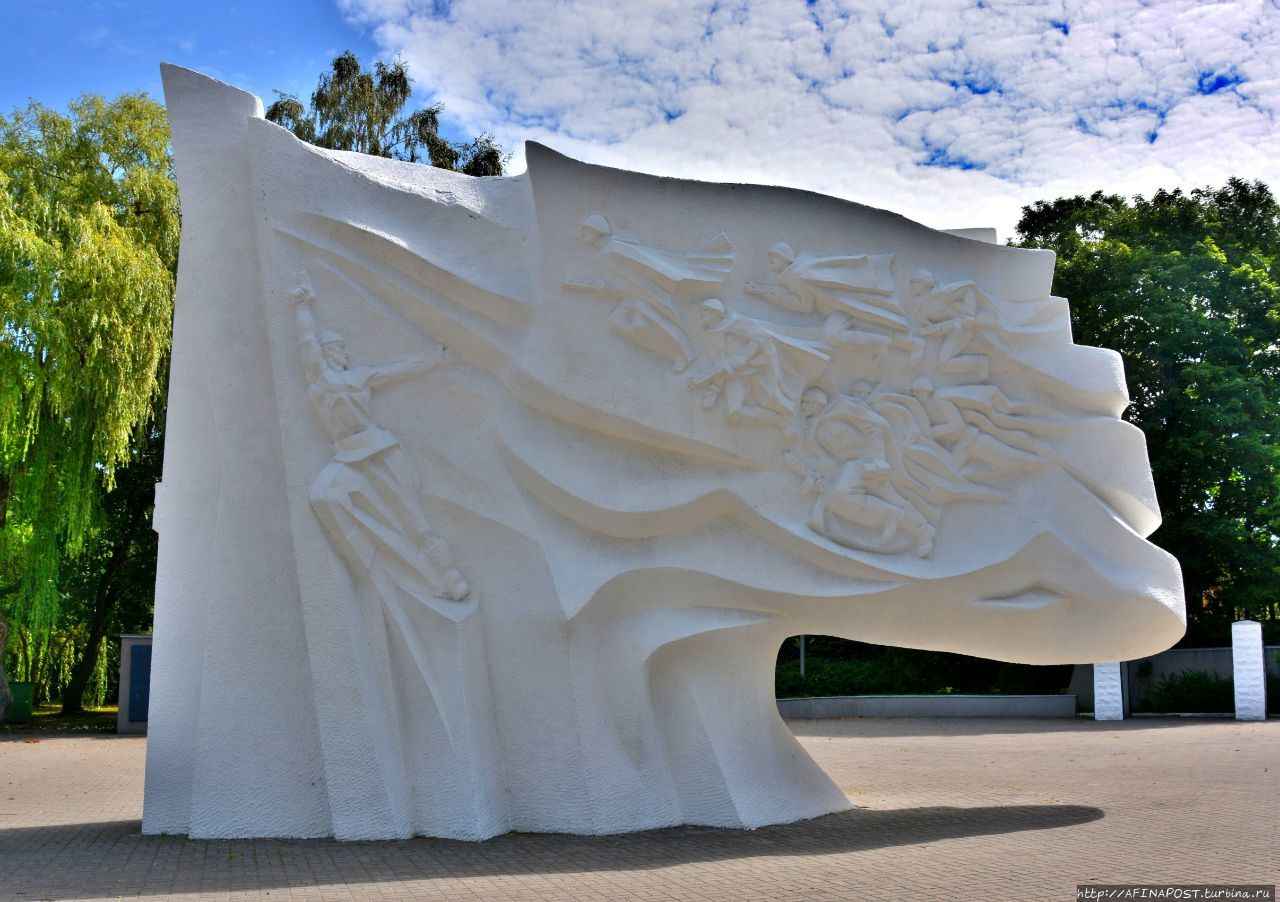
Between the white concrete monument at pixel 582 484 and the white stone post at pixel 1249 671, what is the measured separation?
15.8 meters

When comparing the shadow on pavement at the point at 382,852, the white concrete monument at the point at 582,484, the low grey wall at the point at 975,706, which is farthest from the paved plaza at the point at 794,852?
the low grey wall at the point at 975,706

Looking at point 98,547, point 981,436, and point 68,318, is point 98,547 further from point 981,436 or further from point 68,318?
point 981,436

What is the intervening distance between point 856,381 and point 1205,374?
63.5 ft

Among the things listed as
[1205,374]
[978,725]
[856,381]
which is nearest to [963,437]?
[856,381]

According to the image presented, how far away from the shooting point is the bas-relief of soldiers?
10203mm

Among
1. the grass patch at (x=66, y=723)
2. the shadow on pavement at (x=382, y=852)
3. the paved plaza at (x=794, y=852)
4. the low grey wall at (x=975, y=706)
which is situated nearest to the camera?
the paved plaza at (x=794, y=852)

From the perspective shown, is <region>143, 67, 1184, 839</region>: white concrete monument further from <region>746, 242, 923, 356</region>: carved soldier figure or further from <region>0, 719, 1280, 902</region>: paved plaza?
<region>0, 719, 1280, 902</region>: paved plaza

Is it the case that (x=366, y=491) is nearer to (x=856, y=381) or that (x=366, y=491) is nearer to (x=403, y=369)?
(x=403, y=369)

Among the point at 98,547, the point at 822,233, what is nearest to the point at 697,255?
the point at 822,233

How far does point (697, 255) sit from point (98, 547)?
24.6 metres

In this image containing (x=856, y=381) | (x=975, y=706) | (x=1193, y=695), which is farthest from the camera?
(x=975, y=706)

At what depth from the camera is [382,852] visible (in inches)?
354

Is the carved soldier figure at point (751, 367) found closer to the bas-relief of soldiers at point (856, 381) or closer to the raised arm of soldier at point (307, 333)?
the bas-relief of soldiers at point (856, 381)

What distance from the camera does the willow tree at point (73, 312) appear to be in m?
19.8
